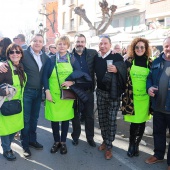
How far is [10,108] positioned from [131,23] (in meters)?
19.4

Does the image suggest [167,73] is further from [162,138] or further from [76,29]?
[76,29]

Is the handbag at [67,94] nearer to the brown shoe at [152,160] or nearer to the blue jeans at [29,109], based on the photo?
the blue jeans at [29,109]

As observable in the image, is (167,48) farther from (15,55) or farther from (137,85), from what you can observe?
(15,55)

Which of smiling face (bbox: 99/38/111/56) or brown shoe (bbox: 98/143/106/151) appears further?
brown shoe (bbox: 98/143/106/151)

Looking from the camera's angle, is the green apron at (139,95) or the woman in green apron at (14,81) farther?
the green apron at (139,95)

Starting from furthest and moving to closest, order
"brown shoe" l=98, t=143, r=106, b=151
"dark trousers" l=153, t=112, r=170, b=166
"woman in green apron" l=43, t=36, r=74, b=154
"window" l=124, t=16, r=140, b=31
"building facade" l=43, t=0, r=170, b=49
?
"window" l=124, t=16, r=140, b=31, "building facade" l=43, t=0, r=170, b=49, "brown shoe" l=98, t=143, r=106, b=151, "woman in green apron" l=43, t=36, r=74, b=154, "dark trousers" l=153, t=112, r=170, b=166

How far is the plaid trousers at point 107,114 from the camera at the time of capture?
3.77m

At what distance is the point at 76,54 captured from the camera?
4059 mm

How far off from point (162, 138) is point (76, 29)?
26761 millimetres

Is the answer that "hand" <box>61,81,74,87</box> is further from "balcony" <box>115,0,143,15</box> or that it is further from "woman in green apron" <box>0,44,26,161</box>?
"balcony" <box>115,0,143,15</box>

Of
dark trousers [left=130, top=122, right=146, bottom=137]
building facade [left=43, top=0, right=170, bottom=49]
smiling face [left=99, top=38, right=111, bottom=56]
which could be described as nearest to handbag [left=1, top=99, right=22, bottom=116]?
smiling face [left=99, top=38, right=111, bottom=56]

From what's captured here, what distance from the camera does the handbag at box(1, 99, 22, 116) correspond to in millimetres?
3330

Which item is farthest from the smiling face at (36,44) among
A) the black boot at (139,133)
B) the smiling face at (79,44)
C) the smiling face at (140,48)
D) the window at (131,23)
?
the window at (131,23)

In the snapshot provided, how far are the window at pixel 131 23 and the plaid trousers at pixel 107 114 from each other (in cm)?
1704
